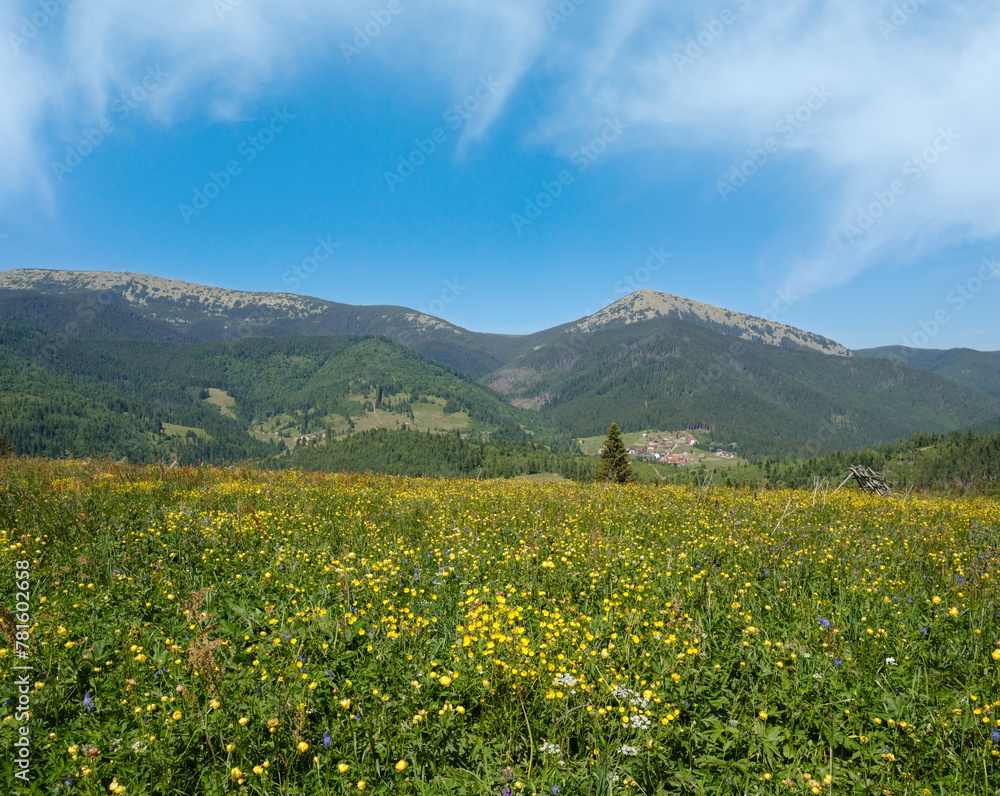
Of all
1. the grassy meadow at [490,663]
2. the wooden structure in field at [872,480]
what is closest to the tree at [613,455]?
the wooden structure in field at [872,480]

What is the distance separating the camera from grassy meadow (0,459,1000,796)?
11.9ft

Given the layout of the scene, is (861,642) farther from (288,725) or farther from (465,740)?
(288,725)

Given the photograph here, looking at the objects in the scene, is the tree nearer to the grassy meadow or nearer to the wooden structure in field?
the wooden structure in field

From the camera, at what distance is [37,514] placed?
29.9 ft

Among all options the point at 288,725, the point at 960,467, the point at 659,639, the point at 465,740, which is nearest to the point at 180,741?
the point at 288,725

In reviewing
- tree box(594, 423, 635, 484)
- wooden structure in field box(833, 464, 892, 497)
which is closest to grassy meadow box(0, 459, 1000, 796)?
wooden structure in field box(833, 464, 892, 497)

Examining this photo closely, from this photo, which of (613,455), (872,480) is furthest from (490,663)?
(613,455)

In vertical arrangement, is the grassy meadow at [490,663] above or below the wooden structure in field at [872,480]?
below

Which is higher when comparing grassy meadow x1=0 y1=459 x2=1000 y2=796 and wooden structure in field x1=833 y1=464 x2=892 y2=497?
wooden structure in field x1=833 y1=464 x2=892 y2=497

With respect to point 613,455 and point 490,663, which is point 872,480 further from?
point 613,455

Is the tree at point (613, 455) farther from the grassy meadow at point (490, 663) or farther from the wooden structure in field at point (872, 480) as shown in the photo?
the grassy meadow at point (490, 663)

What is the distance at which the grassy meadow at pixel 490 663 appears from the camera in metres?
3.63

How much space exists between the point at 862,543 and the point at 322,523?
1098 cm

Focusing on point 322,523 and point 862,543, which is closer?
point 862,543
